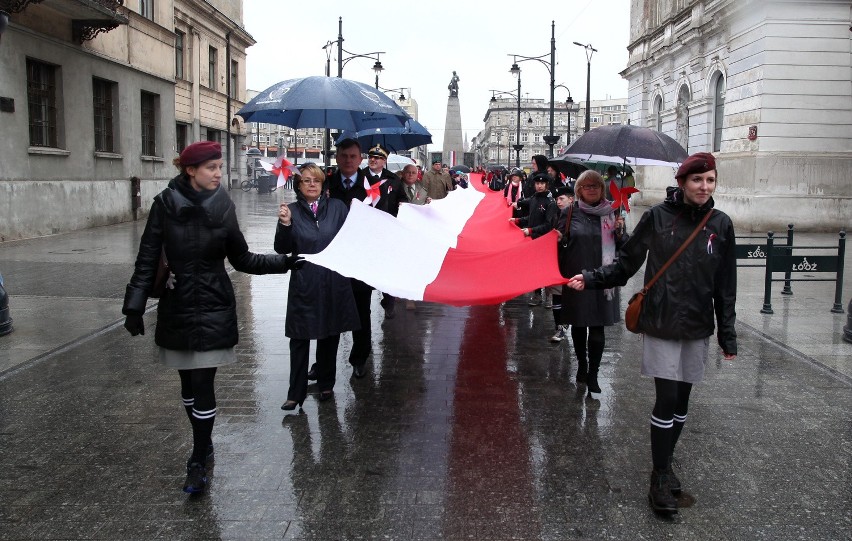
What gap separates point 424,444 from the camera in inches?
215

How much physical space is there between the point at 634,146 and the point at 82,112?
17.3m

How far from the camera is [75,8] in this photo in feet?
62.8

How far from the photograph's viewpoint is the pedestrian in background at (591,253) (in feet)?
21.8

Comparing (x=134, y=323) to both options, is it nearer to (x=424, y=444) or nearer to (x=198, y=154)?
(x=198, y=154)

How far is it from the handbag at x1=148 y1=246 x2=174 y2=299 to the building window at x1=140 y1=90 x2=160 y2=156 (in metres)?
22.7

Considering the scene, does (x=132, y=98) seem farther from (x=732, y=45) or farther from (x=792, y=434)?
(x=792, y=434)

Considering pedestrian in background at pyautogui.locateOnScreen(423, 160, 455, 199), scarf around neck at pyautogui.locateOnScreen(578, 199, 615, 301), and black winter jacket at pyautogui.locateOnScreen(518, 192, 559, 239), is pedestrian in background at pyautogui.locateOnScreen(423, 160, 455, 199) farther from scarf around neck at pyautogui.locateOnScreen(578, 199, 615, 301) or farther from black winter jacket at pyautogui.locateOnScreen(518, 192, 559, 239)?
scarf around neck at pyautogui.locateOnScreen(578, 199, 615, 301)

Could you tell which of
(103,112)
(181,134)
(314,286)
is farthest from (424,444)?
(181,134)

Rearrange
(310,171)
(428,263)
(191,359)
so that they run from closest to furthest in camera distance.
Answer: (191,359) → (310,171) → (428,263)

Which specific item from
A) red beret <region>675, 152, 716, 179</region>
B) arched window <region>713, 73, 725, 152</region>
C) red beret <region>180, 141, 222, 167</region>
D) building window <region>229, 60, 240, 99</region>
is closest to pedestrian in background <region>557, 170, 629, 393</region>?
red beret <region>675, 152, 716, 179</region>

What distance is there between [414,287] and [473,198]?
32.2 ft

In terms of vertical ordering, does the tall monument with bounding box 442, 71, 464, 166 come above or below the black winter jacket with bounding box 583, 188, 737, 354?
above

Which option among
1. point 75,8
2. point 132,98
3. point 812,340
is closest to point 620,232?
point 812,340

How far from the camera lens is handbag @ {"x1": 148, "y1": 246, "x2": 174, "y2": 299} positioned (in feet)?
14.8
